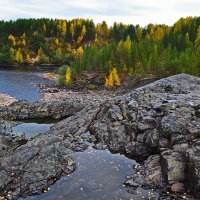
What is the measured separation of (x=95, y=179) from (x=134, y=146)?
5790mm

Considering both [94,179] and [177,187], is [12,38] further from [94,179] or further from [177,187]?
[177,187]

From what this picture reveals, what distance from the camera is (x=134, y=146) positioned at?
26.9 meters

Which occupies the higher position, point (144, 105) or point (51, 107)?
point (144, 105)

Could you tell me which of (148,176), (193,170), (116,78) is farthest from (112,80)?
(193,170)

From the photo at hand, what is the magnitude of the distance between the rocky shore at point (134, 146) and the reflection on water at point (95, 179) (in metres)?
0.74

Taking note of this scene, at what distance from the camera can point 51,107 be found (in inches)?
2082

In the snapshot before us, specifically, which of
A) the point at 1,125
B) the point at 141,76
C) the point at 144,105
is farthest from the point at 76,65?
the point at 144,105

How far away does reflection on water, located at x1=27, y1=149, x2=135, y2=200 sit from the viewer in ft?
68.1

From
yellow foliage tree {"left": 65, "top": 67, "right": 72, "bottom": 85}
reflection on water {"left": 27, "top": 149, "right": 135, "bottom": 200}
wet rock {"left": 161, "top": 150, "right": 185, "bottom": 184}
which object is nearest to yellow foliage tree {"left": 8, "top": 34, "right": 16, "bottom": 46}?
yellow foliage tree {"left": 65, "top": 67, "right": 72, "bottom": 85}

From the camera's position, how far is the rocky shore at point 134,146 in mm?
21328

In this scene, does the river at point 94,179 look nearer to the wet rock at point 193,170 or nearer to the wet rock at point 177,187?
the wet rock at point 177,187

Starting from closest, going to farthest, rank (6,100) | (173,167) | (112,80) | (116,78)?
(173,167), (6,100), (112,80), (116,78)

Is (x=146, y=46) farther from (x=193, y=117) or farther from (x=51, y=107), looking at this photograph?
(x=193, y=117)

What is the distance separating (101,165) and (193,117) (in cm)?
942
